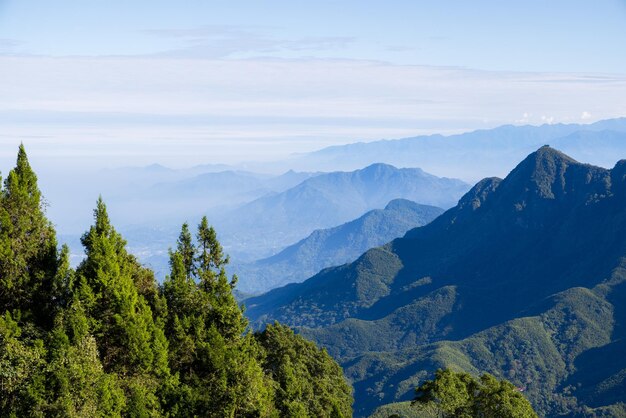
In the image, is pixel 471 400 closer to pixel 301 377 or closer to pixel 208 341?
pixel 208 341

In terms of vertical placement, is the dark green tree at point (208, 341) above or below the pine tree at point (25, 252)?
below

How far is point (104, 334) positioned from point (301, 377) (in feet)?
84.0

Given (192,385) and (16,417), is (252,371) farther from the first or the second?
(16,417)

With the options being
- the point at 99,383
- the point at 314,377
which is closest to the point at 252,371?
the point at 99,383

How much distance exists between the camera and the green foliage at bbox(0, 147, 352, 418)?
36.2 meters

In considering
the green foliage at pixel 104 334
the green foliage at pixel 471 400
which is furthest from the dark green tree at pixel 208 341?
the green foliage at pixel 471 400

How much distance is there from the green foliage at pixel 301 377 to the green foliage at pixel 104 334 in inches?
119

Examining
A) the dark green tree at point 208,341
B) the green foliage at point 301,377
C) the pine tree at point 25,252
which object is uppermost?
the pine tree at point 25,252

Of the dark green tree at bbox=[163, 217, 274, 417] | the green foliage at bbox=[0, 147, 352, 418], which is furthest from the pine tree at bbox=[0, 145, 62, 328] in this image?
the dark green tree at bbox=[163, 217, 274, 417]

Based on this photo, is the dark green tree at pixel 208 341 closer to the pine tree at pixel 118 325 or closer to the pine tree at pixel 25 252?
the pine tree at pixel 118 325

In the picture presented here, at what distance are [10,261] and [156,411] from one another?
14.6 metres

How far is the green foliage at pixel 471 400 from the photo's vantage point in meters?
45.3

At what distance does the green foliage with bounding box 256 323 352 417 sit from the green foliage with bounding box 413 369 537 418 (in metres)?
7.74

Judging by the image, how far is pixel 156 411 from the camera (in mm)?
39969
